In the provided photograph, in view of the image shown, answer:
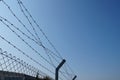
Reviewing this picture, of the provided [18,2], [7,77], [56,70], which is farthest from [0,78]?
[18,2]

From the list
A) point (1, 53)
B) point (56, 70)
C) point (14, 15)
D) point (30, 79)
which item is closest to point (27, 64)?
point (56, 70)

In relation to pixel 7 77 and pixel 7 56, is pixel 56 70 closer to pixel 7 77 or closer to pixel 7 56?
pixel 7 56

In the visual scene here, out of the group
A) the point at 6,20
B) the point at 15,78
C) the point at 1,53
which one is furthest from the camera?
the point at 15,78

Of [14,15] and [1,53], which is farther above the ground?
[14,15]

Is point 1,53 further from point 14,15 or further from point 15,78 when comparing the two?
point 15,78

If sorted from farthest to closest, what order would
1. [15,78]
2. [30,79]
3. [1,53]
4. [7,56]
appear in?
1. [30,79]
2. [15,78]
3. [7,56]
4. [1,53]

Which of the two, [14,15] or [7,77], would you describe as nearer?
[14,15]

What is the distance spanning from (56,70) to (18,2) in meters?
6.83

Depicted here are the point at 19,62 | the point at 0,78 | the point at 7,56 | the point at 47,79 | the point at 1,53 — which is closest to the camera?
the point at 1,53

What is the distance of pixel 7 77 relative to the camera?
2211 centimetres

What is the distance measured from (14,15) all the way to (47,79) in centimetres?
2711

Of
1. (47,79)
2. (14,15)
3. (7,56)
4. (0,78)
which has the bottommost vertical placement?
(47,79)

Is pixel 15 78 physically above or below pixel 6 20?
below

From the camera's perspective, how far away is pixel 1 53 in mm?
11703
